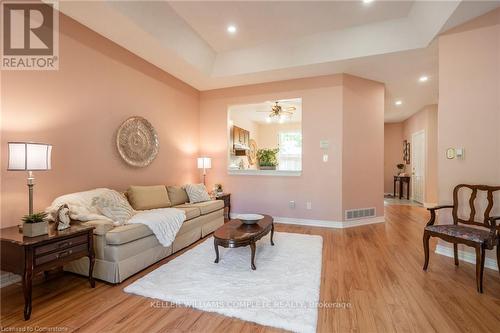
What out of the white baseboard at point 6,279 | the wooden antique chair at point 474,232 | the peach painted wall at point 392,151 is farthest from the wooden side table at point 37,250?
the peach painted wall at point 392,151

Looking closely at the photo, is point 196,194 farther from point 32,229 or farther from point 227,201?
point 32,229

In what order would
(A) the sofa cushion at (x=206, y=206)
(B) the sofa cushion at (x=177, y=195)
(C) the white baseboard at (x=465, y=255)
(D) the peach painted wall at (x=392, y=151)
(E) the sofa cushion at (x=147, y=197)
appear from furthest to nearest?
(D) the peach painted wall at (x=392, y=151), (B) the sofa cushion at (x=177, y=195), (A) the sofa cushion at (x=206, y=206), (E) the sofa cushion at (x=147, y=197), (C) the white baseboard at (x=465, y=255)

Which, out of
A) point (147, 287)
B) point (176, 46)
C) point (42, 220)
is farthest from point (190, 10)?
point (147, 287)

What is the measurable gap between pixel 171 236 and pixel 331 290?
187 cm

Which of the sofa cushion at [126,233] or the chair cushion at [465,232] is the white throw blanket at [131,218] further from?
the chair cushion at [465,232]

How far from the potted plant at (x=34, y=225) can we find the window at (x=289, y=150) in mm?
7040

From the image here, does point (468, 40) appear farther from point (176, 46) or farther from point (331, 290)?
point (176, 46)

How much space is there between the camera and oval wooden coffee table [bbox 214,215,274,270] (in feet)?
7.88

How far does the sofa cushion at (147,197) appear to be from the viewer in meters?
3.22

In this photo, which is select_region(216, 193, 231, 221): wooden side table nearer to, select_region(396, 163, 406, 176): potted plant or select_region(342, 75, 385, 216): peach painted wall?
select_region(342, 75, 385, 216): peach painted wall

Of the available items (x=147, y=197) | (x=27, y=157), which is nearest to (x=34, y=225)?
(x=27, y=157)

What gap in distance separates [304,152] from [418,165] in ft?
16.0

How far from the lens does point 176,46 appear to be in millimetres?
3439

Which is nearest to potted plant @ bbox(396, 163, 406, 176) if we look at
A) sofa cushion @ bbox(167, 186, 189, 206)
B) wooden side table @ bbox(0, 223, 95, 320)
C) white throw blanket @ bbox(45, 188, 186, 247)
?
sofa cushion @ bbox(167, 186, 189, 206)
